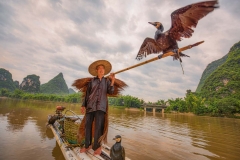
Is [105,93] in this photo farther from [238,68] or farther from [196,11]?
[238,68]

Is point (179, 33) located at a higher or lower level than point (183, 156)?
higher

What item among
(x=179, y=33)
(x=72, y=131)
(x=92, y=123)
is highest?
(x=179, y=33)

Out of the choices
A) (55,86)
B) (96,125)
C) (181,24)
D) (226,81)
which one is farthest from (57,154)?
(55,86)

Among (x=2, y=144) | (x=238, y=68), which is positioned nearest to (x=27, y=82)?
(x=2, y=144)

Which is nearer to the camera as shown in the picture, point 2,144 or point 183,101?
point 2,144

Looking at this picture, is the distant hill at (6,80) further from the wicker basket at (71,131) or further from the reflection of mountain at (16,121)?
the wicker basket at (71,131)

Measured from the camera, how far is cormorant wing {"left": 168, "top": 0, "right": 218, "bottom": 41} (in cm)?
145

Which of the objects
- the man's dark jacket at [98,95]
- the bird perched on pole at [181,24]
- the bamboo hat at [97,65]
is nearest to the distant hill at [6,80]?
the bamboo hat at [97,65]

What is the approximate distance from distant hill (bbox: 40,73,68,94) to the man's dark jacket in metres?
137

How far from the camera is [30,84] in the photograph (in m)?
105

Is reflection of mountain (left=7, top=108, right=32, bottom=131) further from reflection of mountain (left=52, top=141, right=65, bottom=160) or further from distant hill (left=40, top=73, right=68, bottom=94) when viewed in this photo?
distant hill (left=40, top=73, right=68, bottom=94)

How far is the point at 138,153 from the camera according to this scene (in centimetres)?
498

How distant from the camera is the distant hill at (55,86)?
410ft

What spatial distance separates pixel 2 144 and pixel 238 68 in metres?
66.7
